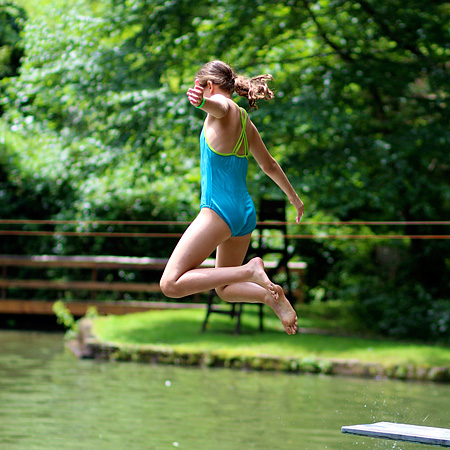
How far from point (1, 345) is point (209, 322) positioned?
315 centimetres

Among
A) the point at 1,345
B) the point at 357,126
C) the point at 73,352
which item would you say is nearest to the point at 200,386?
the point at 73,352

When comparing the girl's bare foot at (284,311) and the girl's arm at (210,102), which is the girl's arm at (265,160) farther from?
the girl's bare foot at (284,311)

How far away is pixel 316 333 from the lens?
12164 millimetres

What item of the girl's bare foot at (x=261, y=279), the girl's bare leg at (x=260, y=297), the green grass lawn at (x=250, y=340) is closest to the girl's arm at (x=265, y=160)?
the girl's bare leg at (x=260, y=297)

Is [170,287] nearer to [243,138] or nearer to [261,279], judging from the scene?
[261,279]

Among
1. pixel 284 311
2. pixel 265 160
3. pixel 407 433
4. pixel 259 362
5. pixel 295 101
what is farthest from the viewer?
pixel 295 101

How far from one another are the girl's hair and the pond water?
287 centimetres

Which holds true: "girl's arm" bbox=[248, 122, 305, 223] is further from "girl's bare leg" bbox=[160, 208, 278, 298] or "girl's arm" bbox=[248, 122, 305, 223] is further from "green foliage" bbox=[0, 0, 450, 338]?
"green foliage" bbox=[0, 0, 450, 338]

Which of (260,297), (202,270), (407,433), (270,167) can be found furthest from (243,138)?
(407,433)

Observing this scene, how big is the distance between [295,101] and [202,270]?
8455 millimetres

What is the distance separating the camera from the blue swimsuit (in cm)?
419

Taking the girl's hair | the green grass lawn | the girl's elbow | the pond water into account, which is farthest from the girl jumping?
the green grass lawn

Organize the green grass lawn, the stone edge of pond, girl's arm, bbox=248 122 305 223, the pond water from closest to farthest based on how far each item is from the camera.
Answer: girl's arm, bbox=248 122 305 223, the pond water, the stone edge of pond, the green grass lawn

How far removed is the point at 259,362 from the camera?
10.2m
